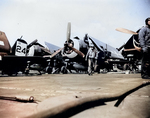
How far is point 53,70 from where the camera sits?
9844 mm

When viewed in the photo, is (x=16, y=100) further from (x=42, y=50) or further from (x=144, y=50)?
(x=42, y=50)

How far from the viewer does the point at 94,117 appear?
767mm

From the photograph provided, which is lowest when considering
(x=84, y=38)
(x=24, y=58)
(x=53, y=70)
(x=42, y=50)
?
(x=53, y=70)

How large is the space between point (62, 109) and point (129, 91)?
0.87 meters

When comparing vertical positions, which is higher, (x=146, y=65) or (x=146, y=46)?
(x=146, y=46)

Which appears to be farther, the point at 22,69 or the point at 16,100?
the point at 22,69

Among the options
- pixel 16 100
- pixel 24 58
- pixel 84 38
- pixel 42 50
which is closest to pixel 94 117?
pixel 16 100

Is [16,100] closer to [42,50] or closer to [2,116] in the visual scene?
[2,116]

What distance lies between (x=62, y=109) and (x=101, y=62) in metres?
10.9

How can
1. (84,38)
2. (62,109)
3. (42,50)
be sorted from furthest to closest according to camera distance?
(42,50) < (84,38) < (62,109)

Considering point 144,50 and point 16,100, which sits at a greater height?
point 144,50

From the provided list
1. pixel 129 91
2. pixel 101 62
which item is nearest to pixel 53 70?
pixel 101 62

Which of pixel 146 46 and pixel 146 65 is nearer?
pixel 146 46

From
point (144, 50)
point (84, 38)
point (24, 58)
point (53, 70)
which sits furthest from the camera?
point (84, 38)
